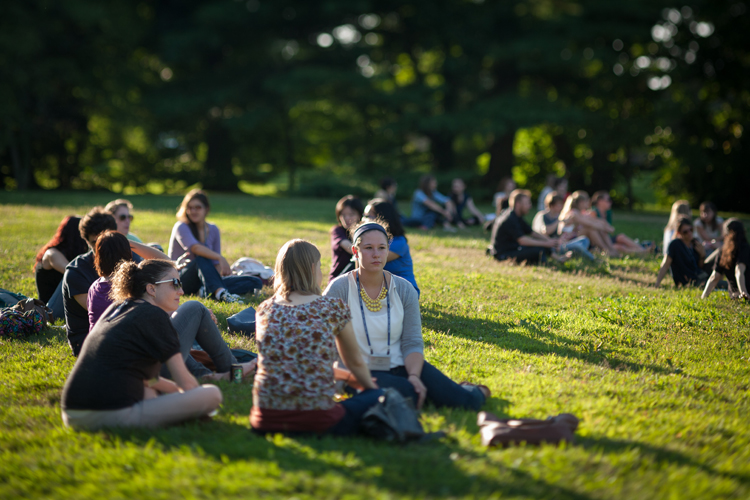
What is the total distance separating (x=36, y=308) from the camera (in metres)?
6.62

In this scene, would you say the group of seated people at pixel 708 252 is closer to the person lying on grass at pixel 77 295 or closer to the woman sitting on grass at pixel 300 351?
the woman sitting on grass at pixel 300 351

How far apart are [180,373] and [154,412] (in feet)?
1.02

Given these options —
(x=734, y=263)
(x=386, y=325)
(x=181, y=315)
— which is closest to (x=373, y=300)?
(x=386, y=325)

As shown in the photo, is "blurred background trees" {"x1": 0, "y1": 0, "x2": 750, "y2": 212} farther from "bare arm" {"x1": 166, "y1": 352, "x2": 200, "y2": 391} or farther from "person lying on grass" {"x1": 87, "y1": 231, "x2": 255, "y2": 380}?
"bare arm" {"x1": 166, "y1": 352, "x2": 200, "y2": 391}

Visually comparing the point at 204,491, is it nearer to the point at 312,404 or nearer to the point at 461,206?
the point at 312,404

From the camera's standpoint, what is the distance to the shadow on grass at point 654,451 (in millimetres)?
3609

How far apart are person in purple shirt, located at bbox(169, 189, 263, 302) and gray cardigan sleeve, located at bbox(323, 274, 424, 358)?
12.2 feet

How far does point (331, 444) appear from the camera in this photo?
3869mm

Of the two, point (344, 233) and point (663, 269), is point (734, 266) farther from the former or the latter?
point (344, 233)

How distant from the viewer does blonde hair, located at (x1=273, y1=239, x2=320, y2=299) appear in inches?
156

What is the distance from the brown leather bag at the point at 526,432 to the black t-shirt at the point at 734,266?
6430 mm

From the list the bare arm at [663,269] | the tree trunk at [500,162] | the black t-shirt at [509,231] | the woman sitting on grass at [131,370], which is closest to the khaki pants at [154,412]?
the woman sitting on grass at [131,370]

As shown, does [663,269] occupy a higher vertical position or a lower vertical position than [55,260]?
Answer: lower

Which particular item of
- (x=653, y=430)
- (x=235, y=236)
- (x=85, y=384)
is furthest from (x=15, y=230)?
(x=653, y=430)
